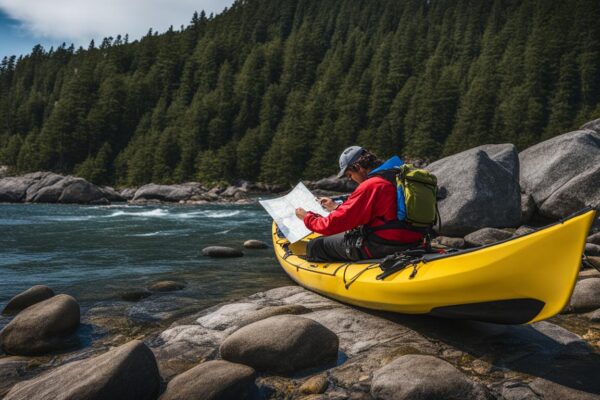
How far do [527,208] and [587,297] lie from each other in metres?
7.46

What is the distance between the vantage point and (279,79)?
288ft

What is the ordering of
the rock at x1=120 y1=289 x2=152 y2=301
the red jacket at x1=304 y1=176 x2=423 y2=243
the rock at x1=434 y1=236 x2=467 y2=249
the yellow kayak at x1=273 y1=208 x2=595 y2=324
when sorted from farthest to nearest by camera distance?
the rock at x1=434 y1=236 x2=467 y2=249
the rock at x1=120 y1=289 x2=152 y2=301
the red jacket at x1=304 y1=176 x2=423 y2=243
the yellow kayak at x1=273 y1=208 x2=595 y2=324

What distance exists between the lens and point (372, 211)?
4680 millimetres

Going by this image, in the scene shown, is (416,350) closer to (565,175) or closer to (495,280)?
(495,280)

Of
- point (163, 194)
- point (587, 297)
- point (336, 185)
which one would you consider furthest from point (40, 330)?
Result: point (336, 185)

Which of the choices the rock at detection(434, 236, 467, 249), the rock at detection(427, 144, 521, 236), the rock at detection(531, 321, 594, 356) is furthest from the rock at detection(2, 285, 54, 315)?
the rock at detection(427, 144, 521, 236)

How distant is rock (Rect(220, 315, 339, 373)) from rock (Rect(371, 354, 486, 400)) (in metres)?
0.64

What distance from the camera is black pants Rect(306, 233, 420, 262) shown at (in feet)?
16.3

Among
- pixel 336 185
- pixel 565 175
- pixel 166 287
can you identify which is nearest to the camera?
pixel 166 287

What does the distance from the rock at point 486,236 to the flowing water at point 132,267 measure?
4.83m

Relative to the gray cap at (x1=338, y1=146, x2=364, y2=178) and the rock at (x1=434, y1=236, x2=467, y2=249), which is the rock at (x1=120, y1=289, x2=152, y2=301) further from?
the rock at (x1=434, y1=236, x2=467, y2=249)

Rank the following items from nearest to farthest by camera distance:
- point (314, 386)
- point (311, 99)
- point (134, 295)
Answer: point (314, 386)
point (134, 295)
point (311, 99)

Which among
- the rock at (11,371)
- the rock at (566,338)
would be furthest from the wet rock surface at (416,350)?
the rock at (11,371)

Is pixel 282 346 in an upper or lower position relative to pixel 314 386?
upper
